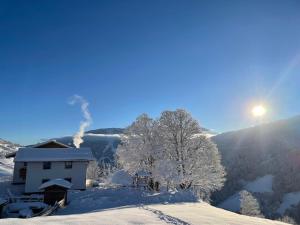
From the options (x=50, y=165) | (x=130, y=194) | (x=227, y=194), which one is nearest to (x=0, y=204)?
(x=130, y=194)

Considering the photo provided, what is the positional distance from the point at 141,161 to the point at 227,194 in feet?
369

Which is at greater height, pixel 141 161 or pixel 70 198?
pixel 141 161

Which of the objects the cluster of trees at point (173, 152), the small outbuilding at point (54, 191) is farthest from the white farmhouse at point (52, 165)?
the small outbuilding at point (54, 191)

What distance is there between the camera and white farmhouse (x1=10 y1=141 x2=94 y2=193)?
1820 inches

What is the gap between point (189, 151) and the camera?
46156 mm

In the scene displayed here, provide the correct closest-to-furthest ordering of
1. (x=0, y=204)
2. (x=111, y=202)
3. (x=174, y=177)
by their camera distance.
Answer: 1. (x=0, y=204)
2. (x=111, y=202)
3. (x=174, y=177)

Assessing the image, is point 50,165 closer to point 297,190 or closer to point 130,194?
point 130,194

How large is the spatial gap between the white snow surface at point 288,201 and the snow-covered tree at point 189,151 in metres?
96.2

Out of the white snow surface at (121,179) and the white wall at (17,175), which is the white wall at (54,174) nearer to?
the white snow surface at (121,179)

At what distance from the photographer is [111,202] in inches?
1393

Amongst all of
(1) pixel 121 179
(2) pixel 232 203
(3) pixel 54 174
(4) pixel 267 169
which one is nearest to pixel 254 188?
(4) pixel 267 169

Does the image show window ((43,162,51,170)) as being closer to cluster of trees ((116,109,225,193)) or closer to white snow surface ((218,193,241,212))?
cluster of trees ((116,109,225,193))

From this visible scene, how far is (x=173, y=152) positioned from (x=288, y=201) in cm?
11169

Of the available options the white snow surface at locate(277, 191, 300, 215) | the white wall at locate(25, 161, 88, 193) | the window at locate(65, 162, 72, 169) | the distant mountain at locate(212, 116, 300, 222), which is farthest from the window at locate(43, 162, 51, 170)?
the white snow surface at locate(277, 191, 300, 215)
